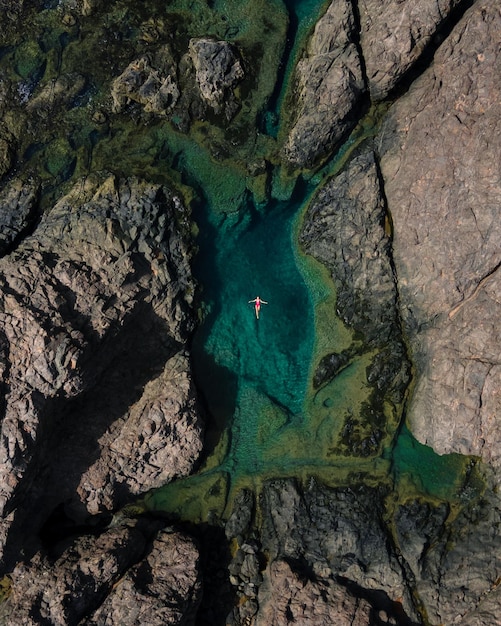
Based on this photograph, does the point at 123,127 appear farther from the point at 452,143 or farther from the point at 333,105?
the point at 452,143

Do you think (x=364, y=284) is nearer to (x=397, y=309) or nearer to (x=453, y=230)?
(x=397, y=309)

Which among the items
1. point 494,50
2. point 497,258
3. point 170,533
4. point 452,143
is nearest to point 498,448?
point 497,258

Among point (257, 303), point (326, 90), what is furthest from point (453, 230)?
point (257, 303)

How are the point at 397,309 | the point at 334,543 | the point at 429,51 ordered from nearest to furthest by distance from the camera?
1. the point at 429,51
2. the point at 334,543
3. the point at 397,309

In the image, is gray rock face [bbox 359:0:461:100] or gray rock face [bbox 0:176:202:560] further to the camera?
gray rock face [bbox 359:0:461:100]

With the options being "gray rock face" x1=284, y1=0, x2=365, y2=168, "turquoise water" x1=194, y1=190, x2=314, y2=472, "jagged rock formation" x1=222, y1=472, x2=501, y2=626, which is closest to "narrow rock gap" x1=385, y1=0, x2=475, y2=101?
"gray rock face" x1=284, y1=0, x2=365, y2=168

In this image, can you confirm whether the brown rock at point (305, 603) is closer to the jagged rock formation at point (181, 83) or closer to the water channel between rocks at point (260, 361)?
the water channel between rocks at point (260, 361)

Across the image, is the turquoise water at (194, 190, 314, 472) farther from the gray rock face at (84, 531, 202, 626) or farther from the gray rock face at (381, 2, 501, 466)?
the gray rock face at (381, 2, 501, 466)
